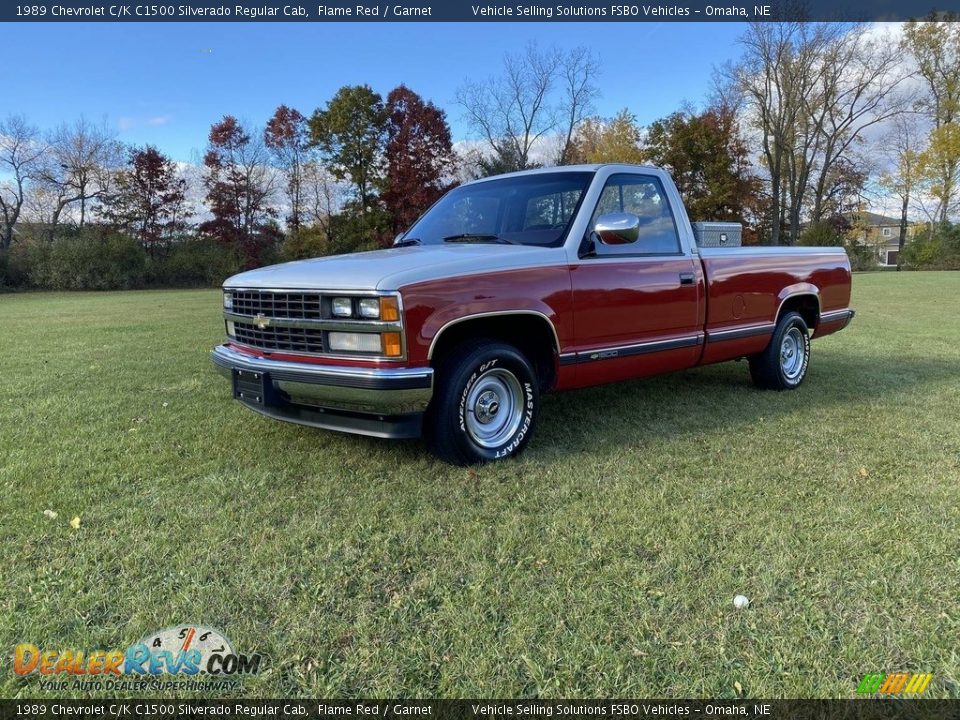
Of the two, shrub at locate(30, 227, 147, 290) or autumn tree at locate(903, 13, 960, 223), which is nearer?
shrub at locate(30, 227, 147, 290)

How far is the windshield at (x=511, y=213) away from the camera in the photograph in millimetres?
4594

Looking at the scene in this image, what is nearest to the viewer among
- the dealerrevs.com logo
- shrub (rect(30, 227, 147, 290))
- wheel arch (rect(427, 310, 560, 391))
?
the dealerrevs.com logo

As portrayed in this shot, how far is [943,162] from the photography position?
1570 inches

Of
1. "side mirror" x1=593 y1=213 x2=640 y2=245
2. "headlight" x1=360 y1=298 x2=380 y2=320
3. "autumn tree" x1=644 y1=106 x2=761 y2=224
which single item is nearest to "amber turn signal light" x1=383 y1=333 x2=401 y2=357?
"headlight" x1=360 y1=298 x2=380 y2=320

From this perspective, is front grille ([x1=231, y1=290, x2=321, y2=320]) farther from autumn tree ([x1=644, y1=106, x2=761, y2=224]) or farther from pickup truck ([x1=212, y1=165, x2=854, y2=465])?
autumn tree ([x1=644, y1=106, x2=761, y2=224])

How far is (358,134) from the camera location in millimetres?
38531

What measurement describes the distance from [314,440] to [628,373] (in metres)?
2.41

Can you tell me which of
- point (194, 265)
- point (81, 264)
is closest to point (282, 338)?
point (81, 264)

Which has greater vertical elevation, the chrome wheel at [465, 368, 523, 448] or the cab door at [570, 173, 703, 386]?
the cab door at [570, 173, 703, 386]

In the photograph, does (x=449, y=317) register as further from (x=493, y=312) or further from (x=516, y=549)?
(x=516, y=549)

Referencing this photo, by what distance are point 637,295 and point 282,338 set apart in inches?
101

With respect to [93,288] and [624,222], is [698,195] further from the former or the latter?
[624,222]

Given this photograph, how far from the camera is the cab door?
4457mm

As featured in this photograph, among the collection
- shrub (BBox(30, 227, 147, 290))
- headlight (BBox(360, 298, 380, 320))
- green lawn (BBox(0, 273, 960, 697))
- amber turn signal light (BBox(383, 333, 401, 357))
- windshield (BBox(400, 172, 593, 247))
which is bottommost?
green lawn (BBox(0, 273, 960, 697))
